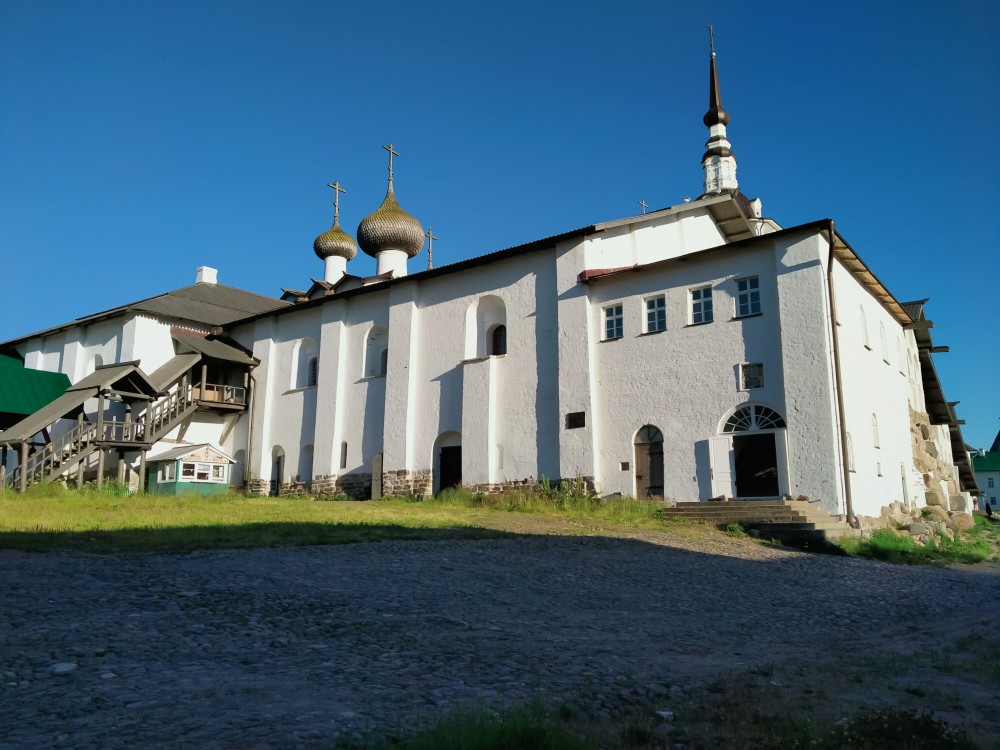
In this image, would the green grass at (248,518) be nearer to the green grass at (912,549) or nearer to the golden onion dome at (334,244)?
the green grass at (912,549)

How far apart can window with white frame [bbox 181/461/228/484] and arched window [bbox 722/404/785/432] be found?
15.9 m

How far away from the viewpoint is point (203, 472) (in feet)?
84.1

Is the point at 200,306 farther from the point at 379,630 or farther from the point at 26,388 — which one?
the point at 379,630

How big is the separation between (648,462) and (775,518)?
163 inches

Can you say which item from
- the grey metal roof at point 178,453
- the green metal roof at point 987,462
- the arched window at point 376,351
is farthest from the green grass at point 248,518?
the green metal roof at point 987,462

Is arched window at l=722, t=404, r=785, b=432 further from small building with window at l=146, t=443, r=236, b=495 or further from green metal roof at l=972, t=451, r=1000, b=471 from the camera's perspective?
green metal roof at l=972, t=451, r=1000, b=471

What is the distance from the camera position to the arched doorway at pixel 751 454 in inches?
720

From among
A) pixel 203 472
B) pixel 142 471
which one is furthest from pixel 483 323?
pixel 142 471

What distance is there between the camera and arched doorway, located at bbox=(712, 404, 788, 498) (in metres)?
18.3

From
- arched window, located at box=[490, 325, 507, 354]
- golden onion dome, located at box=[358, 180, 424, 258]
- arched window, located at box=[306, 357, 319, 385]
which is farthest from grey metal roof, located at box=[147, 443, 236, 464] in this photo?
golden onion dome, located at box=[358, 180, 424, 258]

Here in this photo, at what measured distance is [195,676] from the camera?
5.09 meters

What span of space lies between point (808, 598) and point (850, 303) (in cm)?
1221

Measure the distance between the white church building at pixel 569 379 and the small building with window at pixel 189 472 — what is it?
0.99 ft

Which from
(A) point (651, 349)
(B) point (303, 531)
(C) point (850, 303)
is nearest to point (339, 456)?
(A) point (651, 349)
